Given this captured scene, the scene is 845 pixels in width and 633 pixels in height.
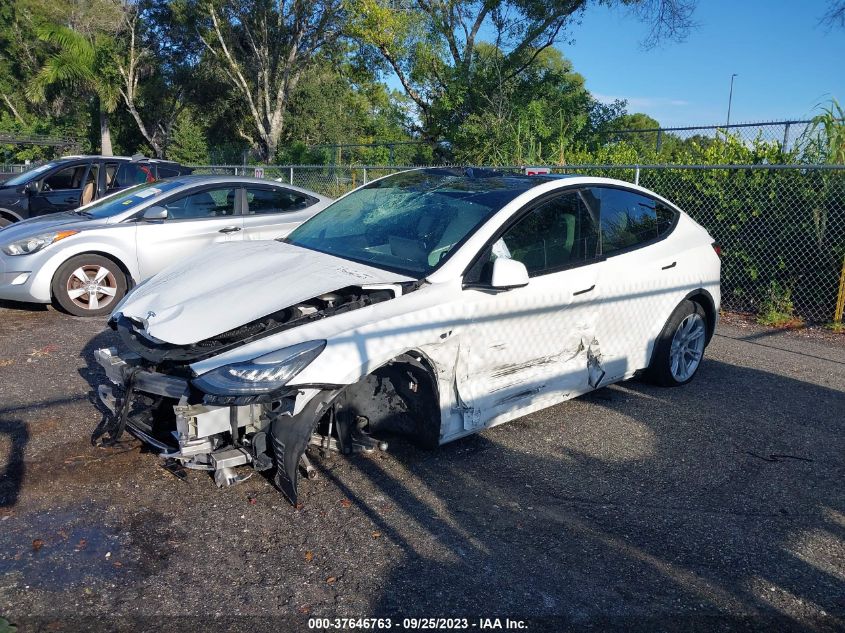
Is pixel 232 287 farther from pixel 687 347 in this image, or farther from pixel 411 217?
pixel 687 347

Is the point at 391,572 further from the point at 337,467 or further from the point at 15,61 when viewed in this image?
the point at 15,61

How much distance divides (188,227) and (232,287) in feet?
14.7

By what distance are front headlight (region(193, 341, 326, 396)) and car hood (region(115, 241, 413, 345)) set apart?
0.32 meters

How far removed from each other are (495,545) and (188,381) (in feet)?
5.53

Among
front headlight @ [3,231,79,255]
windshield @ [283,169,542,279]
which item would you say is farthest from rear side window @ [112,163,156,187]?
windshield @ [283,169,542,279]

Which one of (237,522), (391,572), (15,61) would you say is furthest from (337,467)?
(15,61)

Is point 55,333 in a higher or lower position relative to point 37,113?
lower

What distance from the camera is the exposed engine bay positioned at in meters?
3.40

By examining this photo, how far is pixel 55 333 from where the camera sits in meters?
6.91

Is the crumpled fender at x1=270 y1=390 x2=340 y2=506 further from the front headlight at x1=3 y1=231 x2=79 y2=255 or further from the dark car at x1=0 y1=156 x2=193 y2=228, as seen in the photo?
the dark car at x1=0 y1=156 x2=193 y2=228

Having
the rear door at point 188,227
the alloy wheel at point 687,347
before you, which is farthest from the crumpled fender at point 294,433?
the rear door at point 188,227

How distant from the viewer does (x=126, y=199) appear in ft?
27.1

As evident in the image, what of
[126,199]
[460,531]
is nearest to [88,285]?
[126,199]

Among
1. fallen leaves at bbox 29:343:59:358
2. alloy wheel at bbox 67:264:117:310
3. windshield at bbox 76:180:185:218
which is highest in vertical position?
windshield at bbox 76:180:185:218
